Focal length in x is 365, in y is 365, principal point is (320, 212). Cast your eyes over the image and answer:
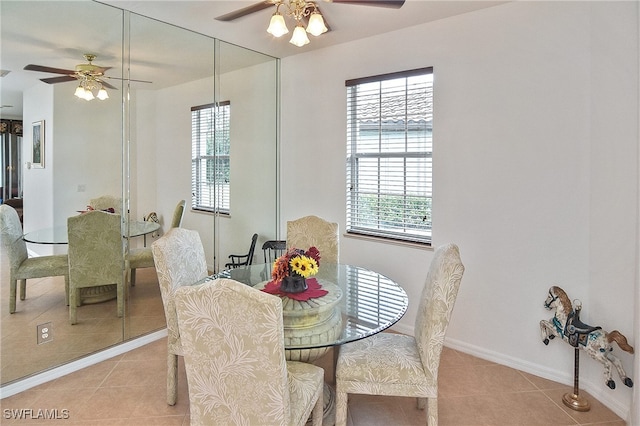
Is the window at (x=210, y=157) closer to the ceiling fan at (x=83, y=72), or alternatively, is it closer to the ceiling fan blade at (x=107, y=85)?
the ceiling fan blade at (x=107, y=85)

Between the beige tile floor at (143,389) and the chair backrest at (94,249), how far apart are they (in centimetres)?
16

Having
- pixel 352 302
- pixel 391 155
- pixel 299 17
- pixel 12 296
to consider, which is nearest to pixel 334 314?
pixel 352 302

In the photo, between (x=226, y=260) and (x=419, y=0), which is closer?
(x=419, y=0)

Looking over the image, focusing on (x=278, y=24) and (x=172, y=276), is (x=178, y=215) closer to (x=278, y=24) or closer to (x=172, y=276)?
(x=172, y=276)

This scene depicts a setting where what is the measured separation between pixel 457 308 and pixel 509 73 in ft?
6.17

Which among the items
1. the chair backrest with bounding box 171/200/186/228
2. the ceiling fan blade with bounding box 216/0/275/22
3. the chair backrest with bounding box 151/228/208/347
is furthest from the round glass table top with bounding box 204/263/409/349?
the ceiling fan blade with bounding box 216/0/275/22

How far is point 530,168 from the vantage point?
8.66 feet

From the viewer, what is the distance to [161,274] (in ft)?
7.18

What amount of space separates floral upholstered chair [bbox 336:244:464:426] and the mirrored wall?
1.95 metres

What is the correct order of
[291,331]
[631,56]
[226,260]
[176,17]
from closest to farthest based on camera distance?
[291,331]
[631,56]
[176,17]
[226,260]

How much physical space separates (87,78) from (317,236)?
2187 millimetres

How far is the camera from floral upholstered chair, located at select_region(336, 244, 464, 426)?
178 cm

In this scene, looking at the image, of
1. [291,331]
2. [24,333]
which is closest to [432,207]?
[291,331]

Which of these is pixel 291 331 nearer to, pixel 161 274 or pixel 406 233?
pixel 161 274
